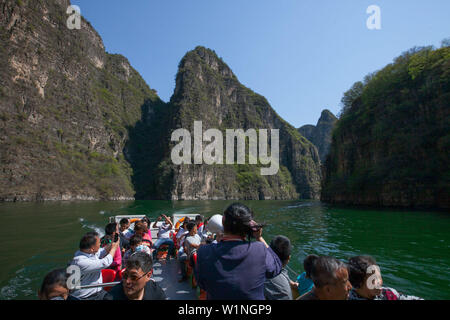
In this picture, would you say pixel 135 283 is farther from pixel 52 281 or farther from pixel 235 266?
pixel 235 266

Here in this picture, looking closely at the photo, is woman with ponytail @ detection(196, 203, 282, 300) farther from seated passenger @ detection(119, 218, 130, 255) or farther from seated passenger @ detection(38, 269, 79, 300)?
seated passenger @ detection(119, 218, 130, 255)

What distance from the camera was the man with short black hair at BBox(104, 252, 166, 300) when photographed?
2045 mm

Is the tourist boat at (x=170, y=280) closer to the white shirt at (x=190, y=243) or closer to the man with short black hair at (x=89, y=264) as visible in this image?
the man with short black hair at (x=89, y=264)

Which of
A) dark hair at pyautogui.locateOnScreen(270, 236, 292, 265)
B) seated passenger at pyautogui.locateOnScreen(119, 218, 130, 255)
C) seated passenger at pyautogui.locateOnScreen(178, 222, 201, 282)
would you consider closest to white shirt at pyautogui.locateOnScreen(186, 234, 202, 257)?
seated passenger at pyautogui.locateOnScreen(178, 222, 201, 282)

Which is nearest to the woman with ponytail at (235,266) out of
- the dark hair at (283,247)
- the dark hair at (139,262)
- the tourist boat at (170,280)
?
the dark hair at (139,262)

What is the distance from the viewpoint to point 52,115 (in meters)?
56.6

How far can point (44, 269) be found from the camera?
6613 mm

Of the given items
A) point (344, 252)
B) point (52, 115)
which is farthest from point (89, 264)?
point (52, 115)

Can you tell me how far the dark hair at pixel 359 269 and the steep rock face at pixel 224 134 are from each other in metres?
76.1

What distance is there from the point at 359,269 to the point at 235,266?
1410 mm

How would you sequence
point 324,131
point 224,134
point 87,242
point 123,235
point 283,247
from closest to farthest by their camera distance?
point 283,247 → point 87,242 → point 123,235 → point 224,134 → point 324,131

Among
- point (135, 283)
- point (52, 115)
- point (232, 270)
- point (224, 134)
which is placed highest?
point (224, 134)
